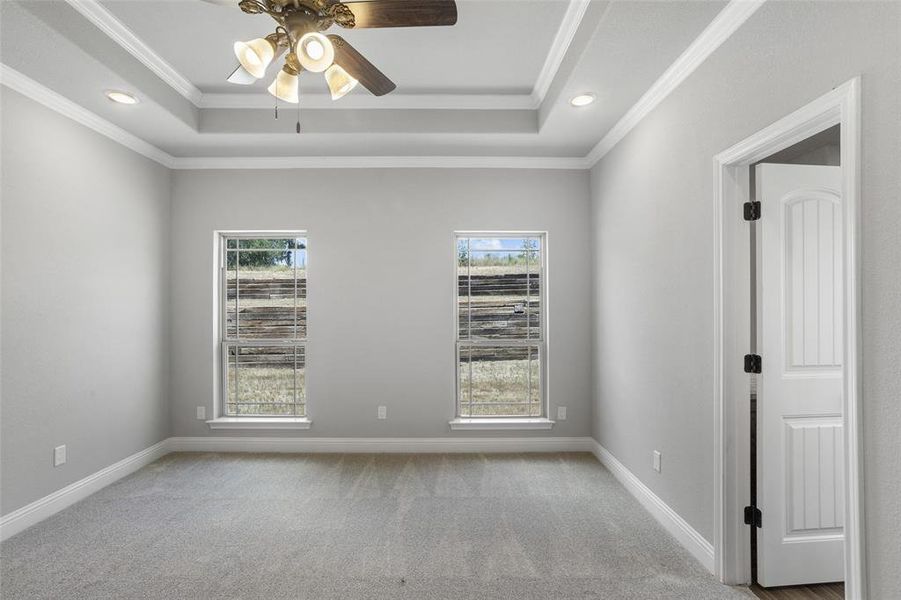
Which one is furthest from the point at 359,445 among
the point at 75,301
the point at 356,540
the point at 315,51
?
the point at 315,51

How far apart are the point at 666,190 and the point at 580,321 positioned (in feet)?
5.18

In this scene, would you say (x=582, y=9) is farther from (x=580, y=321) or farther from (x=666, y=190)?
(x=580, y=321)

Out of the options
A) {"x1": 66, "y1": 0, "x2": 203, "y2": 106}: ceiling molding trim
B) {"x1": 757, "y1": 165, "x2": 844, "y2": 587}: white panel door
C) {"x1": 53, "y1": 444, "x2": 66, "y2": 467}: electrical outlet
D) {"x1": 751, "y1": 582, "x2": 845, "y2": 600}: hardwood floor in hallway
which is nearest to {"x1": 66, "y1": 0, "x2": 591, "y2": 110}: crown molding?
{"x1": 66, "y1": 0, "x2": 203, "y2": 106}: ceiling molding trim

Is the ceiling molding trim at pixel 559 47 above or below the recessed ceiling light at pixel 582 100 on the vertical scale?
above

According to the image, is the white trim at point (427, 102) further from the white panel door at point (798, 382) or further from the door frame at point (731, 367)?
the white panel door at point (798, 382)

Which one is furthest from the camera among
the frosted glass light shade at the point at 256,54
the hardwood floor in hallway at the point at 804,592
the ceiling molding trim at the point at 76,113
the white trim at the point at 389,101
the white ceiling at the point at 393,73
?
the white trim at the point at 389,101

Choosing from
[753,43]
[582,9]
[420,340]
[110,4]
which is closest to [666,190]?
[753,43]

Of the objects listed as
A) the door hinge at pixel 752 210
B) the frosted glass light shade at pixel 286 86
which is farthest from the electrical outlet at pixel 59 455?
the door hinge at pixel 752 210

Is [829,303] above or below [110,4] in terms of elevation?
below

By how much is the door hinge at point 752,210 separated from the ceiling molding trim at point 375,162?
6.44 ft

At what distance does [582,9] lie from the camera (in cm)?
220

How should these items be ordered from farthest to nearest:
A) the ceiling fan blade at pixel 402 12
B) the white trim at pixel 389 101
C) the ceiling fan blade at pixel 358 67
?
the white trim at pixel 389 101, the ceiling fan blade at pixel 358 67, the ceiling fan blade at pixel 402 12

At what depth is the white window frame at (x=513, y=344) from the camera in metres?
3.83

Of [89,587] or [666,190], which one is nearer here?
[89,587]
